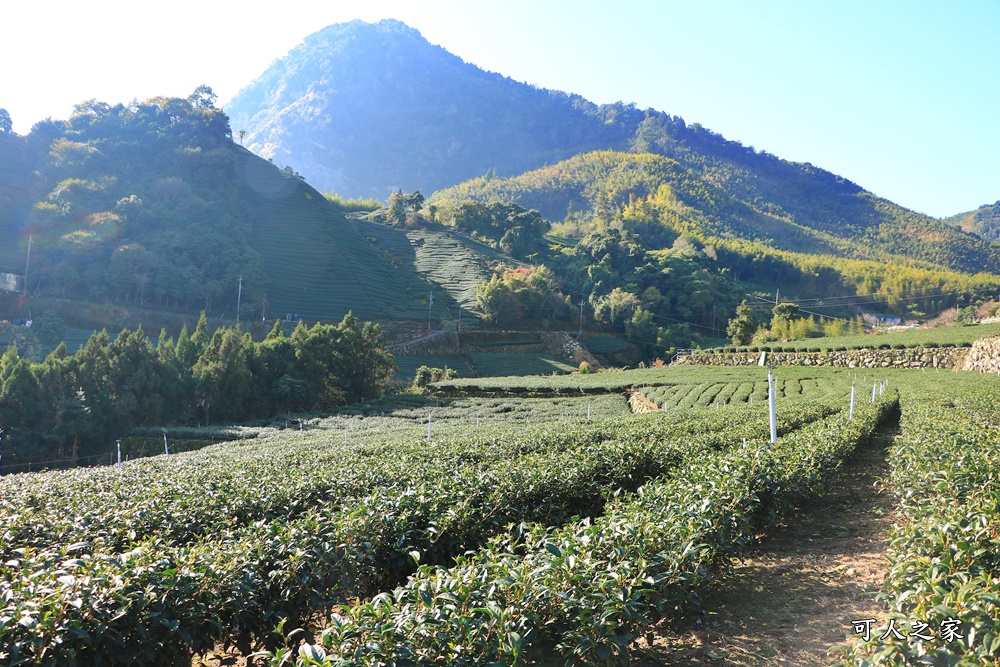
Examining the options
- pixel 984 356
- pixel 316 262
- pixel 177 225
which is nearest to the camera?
pixel 984 356

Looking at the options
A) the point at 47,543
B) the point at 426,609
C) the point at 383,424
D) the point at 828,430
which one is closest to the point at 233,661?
the point at 426,609

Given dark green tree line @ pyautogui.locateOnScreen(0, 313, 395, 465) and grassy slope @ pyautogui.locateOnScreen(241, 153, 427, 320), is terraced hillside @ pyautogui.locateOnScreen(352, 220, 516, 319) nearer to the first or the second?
grassy slope @ pyautogui.locateOnScreen(241, 153, 427, 320)

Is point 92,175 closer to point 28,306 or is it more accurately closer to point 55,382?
point 28,306

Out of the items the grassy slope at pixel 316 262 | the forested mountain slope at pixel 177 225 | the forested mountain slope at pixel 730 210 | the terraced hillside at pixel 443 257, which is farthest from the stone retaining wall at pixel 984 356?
the forested mountain slope at pixel 730 210

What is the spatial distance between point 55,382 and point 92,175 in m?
79.9

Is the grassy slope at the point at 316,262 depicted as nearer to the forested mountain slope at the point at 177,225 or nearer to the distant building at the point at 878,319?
the forested mountain slope at the point at 177,225

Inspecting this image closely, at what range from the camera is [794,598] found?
5.68m

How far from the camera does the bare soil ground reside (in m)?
4.62

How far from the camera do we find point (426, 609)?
314 centimetres

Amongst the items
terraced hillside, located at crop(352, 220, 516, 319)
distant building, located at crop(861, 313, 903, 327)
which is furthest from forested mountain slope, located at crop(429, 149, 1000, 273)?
distant building, located at crop(861, 313, 903, 327)

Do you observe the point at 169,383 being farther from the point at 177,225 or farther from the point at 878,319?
the point at 878,319

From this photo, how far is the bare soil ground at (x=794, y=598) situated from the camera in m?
4.62

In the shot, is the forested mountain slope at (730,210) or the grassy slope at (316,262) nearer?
the grassy slope at (316,262)

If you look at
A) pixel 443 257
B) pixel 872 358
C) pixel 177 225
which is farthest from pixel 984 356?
pixel 177 225
